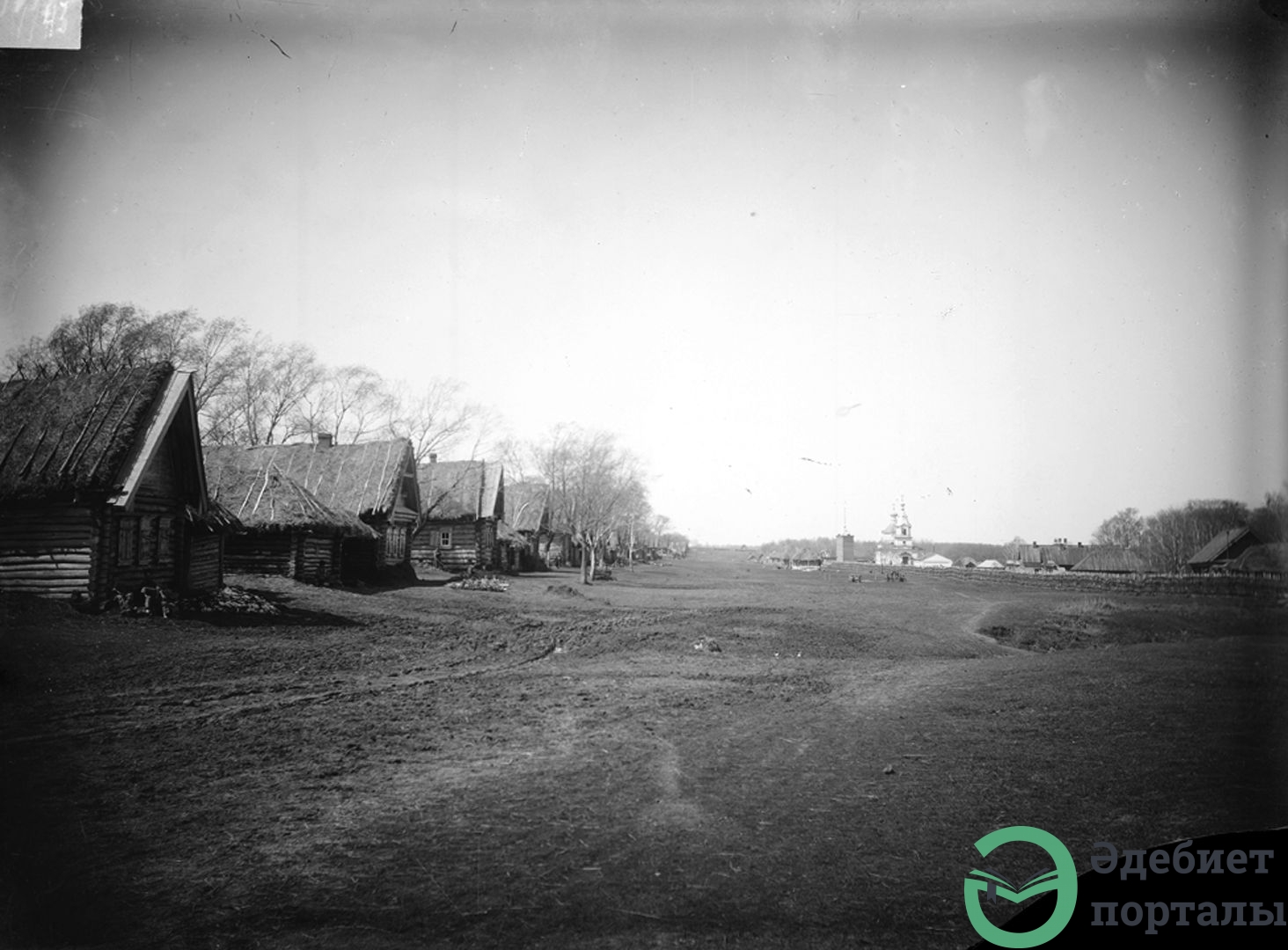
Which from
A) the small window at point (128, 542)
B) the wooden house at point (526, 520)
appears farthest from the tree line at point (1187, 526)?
the wooden house at point (526, 520)

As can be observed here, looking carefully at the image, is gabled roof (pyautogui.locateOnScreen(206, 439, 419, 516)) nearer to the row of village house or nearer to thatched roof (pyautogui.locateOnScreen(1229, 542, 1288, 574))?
the row of village house

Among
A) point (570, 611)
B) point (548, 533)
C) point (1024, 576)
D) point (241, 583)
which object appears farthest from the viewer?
point (548, 533)

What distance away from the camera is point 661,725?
7.46 metres

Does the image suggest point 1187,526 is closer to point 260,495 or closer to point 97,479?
point 97,479

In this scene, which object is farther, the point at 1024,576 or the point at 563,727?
the point at 1024,576

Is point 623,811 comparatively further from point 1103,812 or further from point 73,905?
point 1103,812

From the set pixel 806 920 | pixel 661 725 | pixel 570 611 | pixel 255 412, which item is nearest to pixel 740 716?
pixel 661 725

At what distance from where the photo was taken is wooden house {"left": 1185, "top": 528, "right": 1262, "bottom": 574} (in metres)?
7.79

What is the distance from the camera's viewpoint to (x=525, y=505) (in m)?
43.2

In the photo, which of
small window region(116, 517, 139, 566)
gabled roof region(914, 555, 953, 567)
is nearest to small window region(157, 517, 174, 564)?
small window region(116, 517, 139, 566)

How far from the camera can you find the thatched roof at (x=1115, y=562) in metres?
19.5

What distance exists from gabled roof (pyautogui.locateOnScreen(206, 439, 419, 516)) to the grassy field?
11972mm

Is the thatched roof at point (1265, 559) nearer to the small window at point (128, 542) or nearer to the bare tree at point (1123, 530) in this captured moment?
the bare tree at point (1123, 530)

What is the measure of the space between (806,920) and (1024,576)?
43744 millimetres
